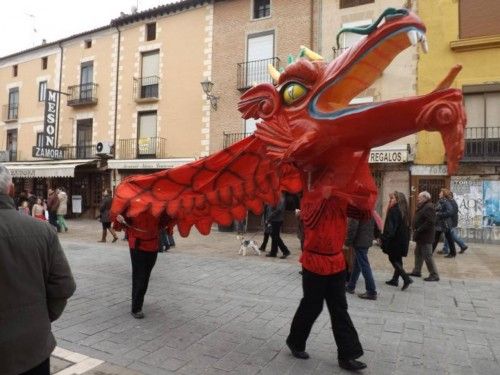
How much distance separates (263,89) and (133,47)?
59.0 ft

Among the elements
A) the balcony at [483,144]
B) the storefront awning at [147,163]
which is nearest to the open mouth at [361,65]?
the balcony at [483,144]

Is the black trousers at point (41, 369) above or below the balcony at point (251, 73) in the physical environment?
below

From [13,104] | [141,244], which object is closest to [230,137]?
[141,244]

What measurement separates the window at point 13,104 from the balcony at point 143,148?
9.61m

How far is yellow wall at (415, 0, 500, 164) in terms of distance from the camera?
1297 cm

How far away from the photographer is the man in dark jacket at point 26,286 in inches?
77.9

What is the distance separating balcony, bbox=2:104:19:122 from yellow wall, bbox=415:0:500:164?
75.1 feet

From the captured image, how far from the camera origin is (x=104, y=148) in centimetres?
1962

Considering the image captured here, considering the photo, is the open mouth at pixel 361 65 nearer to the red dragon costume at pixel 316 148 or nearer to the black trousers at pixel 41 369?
the red dragon costume at pixel 316 148

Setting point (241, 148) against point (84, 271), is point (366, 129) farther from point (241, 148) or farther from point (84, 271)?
point (84, 271)

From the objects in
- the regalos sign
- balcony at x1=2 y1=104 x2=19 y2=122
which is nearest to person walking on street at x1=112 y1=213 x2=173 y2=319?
the regalos sign

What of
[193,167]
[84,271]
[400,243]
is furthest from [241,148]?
[84,271]

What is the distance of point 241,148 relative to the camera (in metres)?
3.87

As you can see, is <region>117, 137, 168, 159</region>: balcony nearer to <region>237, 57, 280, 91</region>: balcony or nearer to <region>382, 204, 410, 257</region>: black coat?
<region>237, 57, 280, 91</region>: balcony
